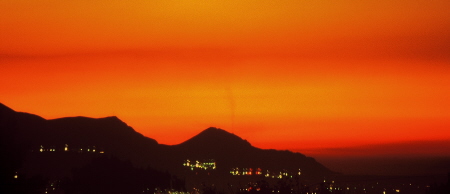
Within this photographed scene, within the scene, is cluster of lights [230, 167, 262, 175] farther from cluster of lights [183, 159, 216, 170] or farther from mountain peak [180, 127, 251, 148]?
mountain peak [180, 127, 251, 148]

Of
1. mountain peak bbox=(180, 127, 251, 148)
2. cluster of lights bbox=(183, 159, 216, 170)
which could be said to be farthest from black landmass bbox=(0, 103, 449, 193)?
cluster of lights bbox=(183, 159, 216, 170)

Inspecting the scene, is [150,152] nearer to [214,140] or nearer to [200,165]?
[200,165]

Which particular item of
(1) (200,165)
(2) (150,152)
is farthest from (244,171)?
(2) (150,152)

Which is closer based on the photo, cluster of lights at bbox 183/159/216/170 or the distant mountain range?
the distant mountain range

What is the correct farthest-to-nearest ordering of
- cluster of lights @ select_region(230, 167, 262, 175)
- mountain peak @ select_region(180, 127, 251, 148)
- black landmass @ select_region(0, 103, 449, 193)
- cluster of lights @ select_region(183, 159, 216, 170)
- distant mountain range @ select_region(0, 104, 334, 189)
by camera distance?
mountain peak @ select_region(180, 127, 251, 148) < cluster of lights @ select_region(230, 167, 262, 175) < cluster of lights @ select_region(183, 159, 216, 170) < distant mountain range @ select_region(0, 104, 334, 189) < black landmass @ select_region(0, 103, 449, 193)

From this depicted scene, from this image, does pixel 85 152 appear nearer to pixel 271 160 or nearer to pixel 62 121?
pixel 62 121

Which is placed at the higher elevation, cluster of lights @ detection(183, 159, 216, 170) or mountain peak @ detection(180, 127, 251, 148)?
mountain peak @ detection(180, 127, 251, 148)

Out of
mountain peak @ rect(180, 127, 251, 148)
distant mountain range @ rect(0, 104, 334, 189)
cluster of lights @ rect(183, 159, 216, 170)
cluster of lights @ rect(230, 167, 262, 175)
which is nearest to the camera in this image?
distant mountain range @ rect(0, 104, 334, 189)

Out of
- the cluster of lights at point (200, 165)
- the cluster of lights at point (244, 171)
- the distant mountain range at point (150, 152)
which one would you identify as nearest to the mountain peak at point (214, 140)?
the distant mountain range at point (150, 152)
